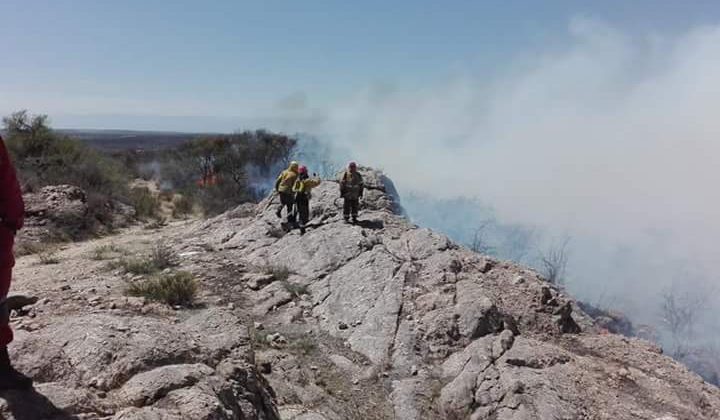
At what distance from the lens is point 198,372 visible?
4.25 meters

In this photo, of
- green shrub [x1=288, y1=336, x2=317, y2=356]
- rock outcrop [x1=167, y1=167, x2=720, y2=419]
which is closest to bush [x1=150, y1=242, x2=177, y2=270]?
rock outcrop [x1=167, y1=167, x2=720, y2=419]

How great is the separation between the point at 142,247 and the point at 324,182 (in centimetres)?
439

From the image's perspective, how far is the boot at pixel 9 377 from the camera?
352 centimetres

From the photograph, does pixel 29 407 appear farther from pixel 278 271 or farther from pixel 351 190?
pixel 351 190

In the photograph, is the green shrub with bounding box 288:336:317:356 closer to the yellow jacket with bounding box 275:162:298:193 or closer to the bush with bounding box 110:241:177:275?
the bush with bounding box 110:241:177:275

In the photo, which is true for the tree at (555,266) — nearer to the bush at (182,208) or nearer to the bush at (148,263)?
the bush at (148,263)

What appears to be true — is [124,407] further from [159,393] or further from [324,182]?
[324,182]

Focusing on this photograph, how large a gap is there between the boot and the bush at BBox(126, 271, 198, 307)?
A: 3.86 meters

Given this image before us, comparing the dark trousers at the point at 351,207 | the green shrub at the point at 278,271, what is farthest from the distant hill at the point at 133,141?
the green shrub at the point at 278,271

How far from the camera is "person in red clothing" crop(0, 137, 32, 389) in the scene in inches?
136

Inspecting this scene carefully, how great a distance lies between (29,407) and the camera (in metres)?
3.40

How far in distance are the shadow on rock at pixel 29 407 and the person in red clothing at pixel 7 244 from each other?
0.27 feet

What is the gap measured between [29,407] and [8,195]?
4.38ft

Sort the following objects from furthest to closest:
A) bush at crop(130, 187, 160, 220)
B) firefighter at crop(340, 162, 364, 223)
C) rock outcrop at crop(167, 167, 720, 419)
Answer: bush at crop(130, 187, 160, 220)
firefighter at crop(340, 162, 364, 223)
rock outcrop at crop(167, 167, 720, 419)
